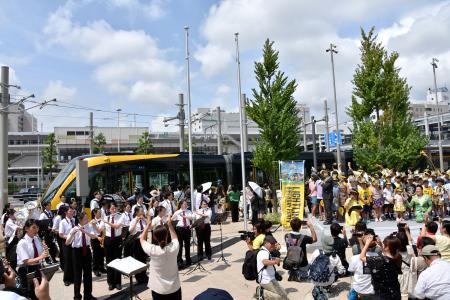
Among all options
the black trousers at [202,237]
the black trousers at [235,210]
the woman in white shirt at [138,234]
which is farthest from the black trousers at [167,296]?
the black trousers at [235,210]

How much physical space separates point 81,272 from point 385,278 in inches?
222

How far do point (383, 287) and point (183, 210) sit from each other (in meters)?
6.07

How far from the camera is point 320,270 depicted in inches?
256

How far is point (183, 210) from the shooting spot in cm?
1018

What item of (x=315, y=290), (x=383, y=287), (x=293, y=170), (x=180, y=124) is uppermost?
(x=180, y=124)

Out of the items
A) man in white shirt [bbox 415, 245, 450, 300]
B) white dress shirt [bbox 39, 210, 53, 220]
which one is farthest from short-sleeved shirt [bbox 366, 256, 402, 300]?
white dress shirt [bbox 39, 210, 53, 220]

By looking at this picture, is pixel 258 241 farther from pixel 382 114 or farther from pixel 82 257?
pixel 382 114

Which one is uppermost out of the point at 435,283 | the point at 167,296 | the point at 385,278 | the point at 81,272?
the point at 435,283

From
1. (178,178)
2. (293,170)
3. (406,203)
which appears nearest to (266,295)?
(293,170)

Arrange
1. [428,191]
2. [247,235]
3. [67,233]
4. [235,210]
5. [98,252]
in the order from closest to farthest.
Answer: [247,235]
[67,233]
[98,252]
[428,191]
[235,210]

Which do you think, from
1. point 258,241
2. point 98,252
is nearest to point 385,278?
point 258,241

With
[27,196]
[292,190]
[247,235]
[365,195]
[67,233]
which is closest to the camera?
[247,235]

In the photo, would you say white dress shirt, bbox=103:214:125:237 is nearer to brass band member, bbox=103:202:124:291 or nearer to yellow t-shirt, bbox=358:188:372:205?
brass band member, bbox=103:202:124:291

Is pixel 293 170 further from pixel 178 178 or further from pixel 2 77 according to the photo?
pixel 2 77
